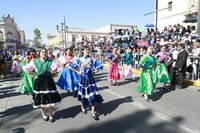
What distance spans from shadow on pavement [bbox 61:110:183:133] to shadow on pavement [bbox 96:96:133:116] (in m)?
0.61

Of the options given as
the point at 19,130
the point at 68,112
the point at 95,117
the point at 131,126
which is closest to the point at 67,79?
the point at 68,112

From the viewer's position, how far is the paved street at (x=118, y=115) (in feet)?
15.1

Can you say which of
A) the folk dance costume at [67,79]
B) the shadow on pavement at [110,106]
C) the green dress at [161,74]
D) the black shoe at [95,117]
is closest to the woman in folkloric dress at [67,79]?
the folk dance costume at [67,79]

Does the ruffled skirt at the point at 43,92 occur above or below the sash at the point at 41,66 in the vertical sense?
below

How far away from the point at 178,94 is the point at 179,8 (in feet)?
71.7

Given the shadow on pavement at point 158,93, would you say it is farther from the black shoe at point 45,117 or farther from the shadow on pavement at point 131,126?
the black shoe at point 45,117

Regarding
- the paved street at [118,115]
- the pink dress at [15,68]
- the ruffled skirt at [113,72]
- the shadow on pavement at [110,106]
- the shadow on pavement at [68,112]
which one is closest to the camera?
the paved street at [118,115]

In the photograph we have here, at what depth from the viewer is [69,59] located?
7.87 meters

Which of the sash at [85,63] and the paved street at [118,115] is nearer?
Result: the paved street at [118,115]

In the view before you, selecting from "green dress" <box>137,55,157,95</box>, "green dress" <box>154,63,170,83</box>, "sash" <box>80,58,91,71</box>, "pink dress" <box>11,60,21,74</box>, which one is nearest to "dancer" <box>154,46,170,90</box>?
"green dress" <box>154,63,170,83</box>

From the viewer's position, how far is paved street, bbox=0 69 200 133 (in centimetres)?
462

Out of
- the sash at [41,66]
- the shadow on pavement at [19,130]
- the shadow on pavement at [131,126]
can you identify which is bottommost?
the shadow on pavement at [19,130]

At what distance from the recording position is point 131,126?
470 centimetres

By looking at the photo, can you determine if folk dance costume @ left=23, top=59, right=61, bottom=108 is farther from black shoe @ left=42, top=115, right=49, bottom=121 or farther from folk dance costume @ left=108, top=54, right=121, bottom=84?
folk dance costume @ left=108, top=54, right=121, bottom=84
